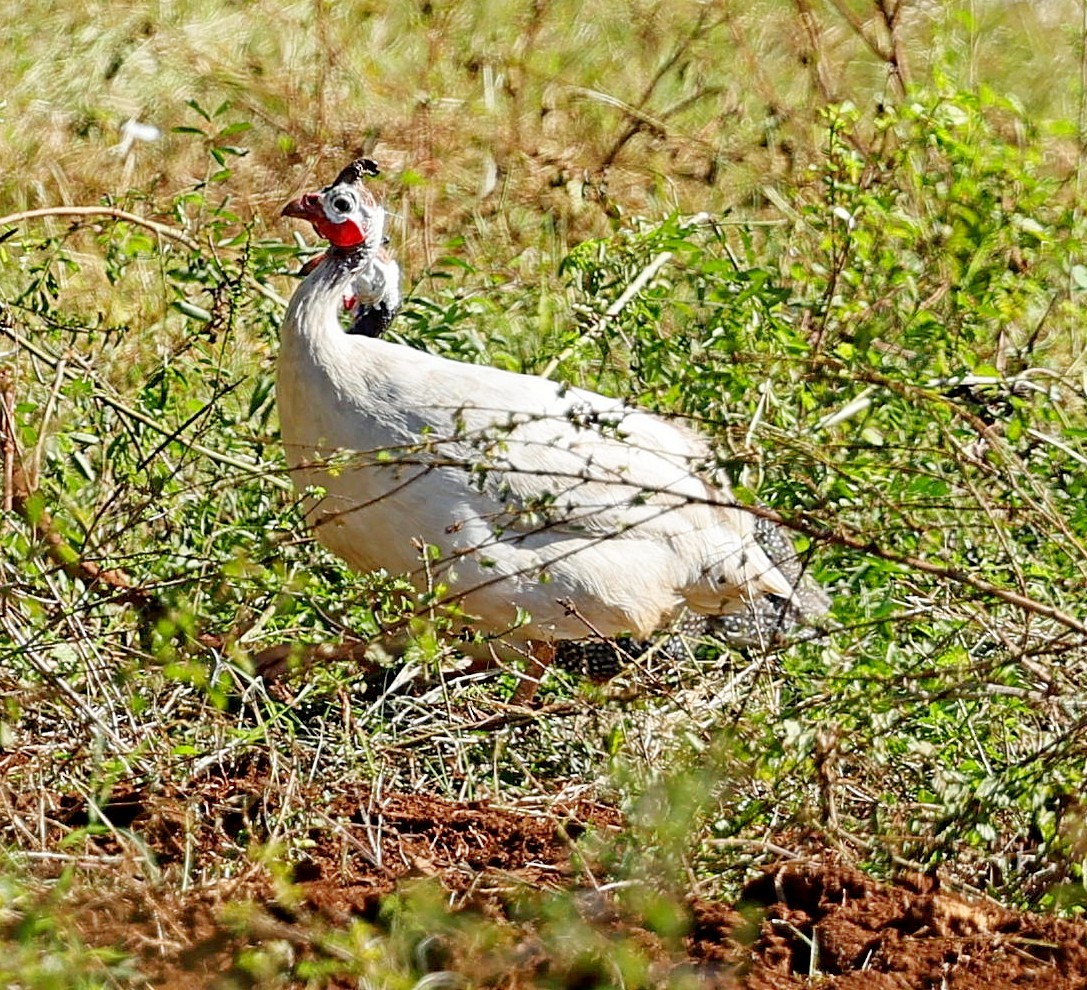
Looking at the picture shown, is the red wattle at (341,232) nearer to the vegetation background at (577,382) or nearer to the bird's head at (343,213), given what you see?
the bird's head at (343,213)

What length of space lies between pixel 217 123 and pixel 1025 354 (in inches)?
160

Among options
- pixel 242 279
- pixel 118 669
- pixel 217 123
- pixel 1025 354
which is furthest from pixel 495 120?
pixel 118 669

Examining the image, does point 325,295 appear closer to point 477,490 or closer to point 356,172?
point 356,172

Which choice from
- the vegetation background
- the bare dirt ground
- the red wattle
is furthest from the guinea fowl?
Result: the bare dirt ground

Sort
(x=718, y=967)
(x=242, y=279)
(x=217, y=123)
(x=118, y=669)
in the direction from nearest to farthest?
(x=718, y=967)
(x=118, y=669)
(x=242, y=279)
(x=217, y=123)

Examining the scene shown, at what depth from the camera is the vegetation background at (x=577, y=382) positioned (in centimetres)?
320

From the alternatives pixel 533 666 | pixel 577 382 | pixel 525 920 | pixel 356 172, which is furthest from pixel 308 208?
pixel 525 920

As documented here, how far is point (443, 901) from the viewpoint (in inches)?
124

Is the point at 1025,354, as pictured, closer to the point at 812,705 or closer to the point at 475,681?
the point at 475,681

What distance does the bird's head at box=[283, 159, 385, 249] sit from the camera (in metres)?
4.90

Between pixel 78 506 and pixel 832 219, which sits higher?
pixel 832 219

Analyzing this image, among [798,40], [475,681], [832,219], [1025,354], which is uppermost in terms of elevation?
[798,40]

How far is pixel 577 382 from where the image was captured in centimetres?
558

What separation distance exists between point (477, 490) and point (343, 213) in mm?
1049
